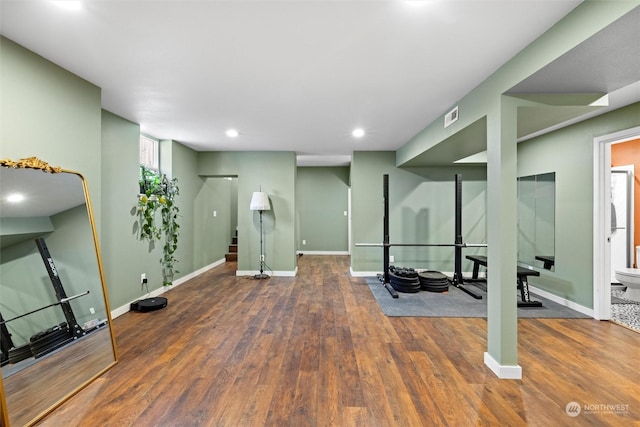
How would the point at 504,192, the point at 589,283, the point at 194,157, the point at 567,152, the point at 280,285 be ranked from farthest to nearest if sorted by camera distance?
the point at 194,157
the point at 280,285
the point at 567,152
the point at 589,283
the point at 504,192

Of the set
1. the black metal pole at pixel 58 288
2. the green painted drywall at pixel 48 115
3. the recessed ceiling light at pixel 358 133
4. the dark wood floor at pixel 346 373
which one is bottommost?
the dark wood floor at pixel 346 373

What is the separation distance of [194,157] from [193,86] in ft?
10.4

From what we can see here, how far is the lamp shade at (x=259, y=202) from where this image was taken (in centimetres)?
521

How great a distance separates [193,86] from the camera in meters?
2.60

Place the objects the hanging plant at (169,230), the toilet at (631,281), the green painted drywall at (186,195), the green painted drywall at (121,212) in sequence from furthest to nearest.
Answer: the green painted drywall at (186,195)
the hanging plant at (169,230)
the toilet at (631,281)
the green painted drywall at (121,212)

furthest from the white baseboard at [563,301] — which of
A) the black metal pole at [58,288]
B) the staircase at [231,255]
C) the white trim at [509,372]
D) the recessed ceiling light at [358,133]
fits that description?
the staircase at [231,255]

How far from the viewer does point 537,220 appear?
14.1 feet

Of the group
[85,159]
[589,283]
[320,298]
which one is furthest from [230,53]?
[589,283]

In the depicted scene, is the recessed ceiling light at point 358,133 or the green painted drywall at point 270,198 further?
the green painted drywall at point 270,198

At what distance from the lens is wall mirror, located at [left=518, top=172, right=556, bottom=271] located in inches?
159

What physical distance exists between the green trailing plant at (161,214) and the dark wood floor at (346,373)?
1.07m

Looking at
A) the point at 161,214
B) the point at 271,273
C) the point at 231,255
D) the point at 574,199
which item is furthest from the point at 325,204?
the point at 574,199

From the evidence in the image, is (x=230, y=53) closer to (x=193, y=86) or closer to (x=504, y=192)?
(x=193, y=86)

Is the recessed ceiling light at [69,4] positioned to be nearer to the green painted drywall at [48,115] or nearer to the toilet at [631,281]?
the green painted drywall at [48,115]
